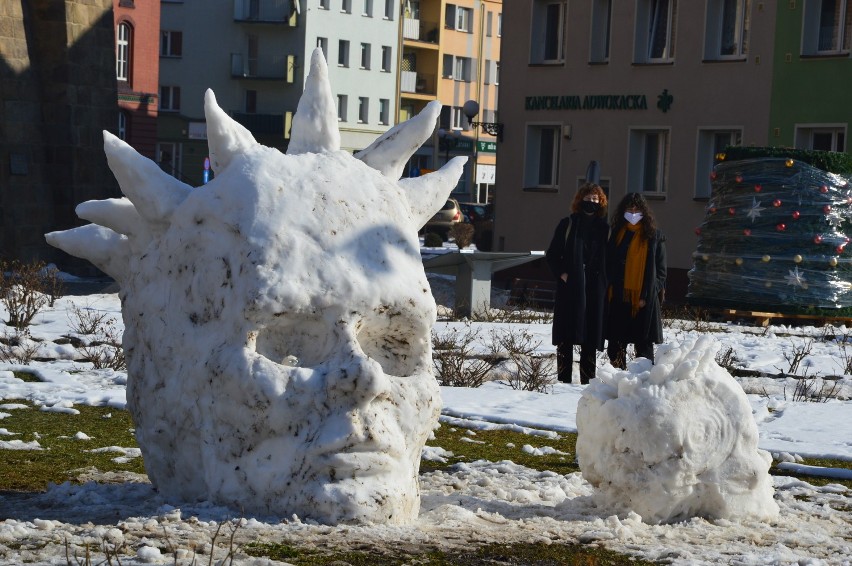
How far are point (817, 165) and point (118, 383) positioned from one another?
1417 centimetres

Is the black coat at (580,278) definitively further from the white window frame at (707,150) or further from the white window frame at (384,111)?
the white window frame at (384,111)

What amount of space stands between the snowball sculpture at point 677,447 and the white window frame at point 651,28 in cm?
2683

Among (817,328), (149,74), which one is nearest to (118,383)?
(817,328)

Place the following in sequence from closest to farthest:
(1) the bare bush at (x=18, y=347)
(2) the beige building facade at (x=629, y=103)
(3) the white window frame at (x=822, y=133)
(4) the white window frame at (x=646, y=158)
→ (1) the bare bush at (x=18, y=347), (3) the white window frame at (x=822, y=133), (2) the beige building facade at (x=629, y=103), (4) the white window frame at (x=646, y=158)

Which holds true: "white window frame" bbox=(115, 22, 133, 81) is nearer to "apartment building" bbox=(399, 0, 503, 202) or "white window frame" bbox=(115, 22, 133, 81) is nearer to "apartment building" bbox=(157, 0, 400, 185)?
"apartment building" bbox=(157, 0, 400, 185)

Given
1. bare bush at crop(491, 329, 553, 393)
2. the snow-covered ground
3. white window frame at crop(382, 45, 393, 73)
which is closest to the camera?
the snow-covered ground

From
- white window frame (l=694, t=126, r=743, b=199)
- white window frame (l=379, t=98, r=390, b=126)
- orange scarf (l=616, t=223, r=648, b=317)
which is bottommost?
orange scarf (l=616, t=223, r=648, b=317)

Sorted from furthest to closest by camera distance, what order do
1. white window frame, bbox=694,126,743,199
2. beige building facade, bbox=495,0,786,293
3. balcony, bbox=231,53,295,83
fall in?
1. balcony, bbox=231,53,295,83
2. white window frame, bbox=694,126,743,199
3. beige building facade, bbox=495,0,786,293

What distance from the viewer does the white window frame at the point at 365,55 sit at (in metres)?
80.2

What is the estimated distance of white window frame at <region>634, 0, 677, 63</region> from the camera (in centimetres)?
3369

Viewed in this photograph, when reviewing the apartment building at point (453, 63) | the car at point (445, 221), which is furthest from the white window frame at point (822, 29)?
the apartment building at point (453, 63)

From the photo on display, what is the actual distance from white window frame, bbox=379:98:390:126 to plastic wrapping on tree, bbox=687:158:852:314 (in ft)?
189

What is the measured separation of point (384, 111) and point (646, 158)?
4810cm

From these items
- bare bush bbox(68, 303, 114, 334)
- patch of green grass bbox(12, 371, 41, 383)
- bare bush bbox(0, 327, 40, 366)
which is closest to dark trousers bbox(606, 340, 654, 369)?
patch of green grass bbox(12, 371, 41, 383)
